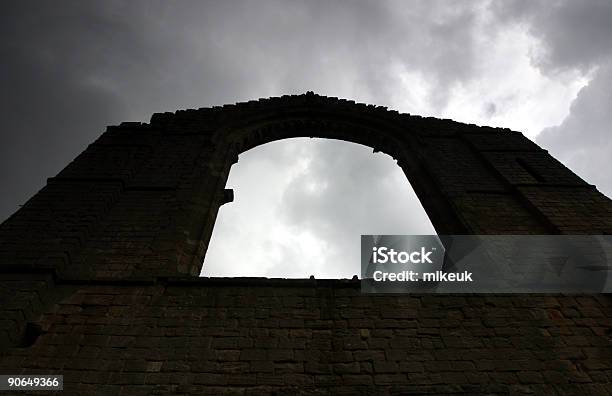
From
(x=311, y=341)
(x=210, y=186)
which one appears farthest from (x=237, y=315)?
(x=210, y=186)

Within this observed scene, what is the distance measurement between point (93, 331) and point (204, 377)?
4.35ft

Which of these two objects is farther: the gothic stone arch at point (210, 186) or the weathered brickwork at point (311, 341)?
the gothic stone arch at point (210, 186)

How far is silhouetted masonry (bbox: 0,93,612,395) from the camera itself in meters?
3.18

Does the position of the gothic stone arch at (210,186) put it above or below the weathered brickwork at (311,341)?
above

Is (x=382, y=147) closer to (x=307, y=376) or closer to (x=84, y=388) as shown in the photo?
(x=307, y=376)

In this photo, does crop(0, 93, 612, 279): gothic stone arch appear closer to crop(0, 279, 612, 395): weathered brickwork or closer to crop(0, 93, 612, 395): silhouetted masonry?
crop(0, 93, 612, 395): silhouetted masonry

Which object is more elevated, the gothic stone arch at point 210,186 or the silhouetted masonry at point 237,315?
the gothic stone arch at point 210,186

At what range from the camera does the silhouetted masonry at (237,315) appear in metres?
3.18

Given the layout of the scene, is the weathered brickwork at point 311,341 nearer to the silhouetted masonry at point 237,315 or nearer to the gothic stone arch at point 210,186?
the silhouetted masonry at point 237,315

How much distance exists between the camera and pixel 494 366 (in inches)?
130

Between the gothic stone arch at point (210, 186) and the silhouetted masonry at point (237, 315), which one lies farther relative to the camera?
the gothic stone arch at point (210, 186)


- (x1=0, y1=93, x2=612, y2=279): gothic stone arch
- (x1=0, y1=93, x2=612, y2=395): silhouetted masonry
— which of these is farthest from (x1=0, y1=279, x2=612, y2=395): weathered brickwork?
(x1=0, y1=93, x2=612, y2=279): gothic stone arch

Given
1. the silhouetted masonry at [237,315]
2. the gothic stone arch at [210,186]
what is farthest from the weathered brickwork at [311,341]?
the gothic stone arch at [210,186]

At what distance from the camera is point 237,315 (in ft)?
12.4
